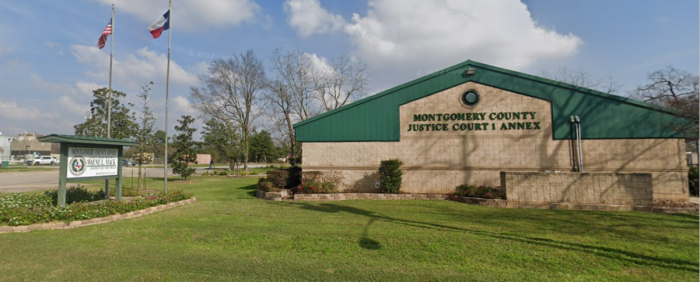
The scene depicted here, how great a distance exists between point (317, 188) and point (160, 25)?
40.0 ft

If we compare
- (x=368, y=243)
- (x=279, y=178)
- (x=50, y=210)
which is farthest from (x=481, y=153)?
(x=50, y=210)

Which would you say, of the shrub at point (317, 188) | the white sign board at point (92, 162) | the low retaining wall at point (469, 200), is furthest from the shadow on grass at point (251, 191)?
the white sign board at point (92, 162)

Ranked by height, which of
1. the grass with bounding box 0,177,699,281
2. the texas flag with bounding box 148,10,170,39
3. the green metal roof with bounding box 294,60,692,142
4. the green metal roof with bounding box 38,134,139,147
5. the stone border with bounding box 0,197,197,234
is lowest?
the grass with bounding box 0,177,699,281

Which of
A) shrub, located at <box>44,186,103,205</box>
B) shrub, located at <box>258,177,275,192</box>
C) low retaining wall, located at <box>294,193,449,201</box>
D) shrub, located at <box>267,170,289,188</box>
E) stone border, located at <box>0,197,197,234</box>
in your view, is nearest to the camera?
stone border, located at <box>0,197,197,234</box>

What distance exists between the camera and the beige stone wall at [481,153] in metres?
13.1

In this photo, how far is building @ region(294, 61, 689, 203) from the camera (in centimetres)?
1318

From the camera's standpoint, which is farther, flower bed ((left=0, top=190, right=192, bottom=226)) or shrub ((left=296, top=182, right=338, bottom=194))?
shrub ((left=296, top=182, right=338, bottom=194))

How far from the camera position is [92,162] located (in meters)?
11.0

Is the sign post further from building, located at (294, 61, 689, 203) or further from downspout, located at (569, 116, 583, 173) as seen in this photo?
downspout, located at (569, 116, 583, 173)

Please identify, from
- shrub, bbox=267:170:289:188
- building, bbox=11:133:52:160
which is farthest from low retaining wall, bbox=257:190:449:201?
building, bbox=11:133:52:160

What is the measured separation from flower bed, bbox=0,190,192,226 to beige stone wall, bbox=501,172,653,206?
14.8 meters

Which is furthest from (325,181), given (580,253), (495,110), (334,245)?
(580,253)

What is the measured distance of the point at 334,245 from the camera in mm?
6520

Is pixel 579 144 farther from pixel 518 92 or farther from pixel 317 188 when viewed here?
pixel 317 188
